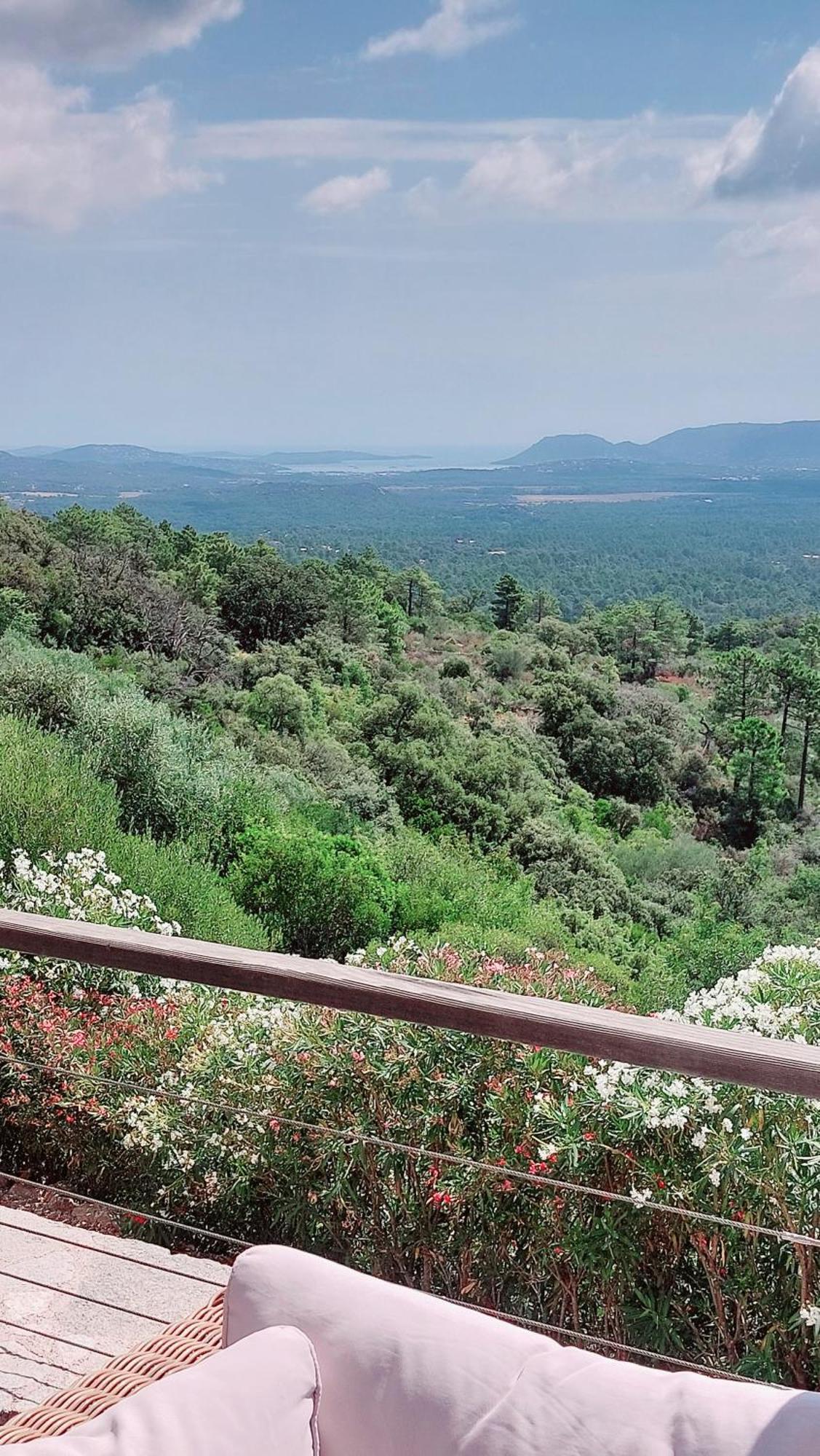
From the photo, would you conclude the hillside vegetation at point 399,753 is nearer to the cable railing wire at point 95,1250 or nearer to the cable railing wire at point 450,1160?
the cable railing wire at point 95,1250

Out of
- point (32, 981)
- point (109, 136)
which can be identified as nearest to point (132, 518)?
point (109, 136)

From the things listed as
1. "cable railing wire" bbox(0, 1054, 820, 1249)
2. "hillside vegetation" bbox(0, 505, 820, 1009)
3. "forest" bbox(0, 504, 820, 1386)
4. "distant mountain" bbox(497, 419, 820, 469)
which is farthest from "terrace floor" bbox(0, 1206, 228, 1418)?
"distant mountain" bbox(497, 419, 820, 469)

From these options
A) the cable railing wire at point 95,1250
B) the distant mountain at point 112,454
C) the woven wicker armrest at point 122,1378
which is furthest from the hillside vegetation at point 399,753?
the woven wicker armrest at point 122,1378

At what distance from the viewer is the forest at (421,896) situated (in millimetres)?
2113

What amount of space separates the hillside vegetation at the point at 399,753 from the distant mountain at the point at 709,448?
744 centimetres


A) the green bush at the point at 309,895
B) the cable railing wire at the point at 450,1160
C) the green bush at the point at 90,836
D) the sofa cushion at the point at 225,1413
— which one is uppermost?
the sofa cushion at the point at 225,1413

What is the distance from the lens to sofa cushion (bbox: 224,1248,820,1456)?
2.55ft

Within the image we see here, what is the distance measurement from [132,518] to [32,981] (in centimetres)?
1301

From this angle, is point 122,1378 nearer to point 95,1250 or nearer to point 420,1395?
point 420,1395

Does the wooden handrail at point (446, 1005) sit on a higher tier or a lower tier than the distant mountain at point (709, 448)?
lower

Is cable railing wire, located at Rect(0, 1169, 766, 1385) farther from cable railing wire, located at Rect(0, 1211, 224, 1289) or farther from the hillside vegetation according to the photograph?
the hillside vegetation

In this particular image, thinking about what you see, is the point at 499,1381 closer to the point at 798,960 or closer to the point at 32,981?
the point at 798,960

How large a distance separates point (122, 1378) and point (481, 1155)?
1283 millimetres

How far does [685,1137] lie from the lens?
6.81 ft
